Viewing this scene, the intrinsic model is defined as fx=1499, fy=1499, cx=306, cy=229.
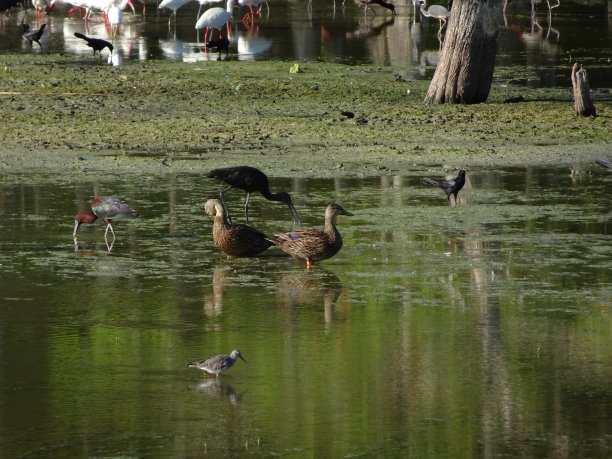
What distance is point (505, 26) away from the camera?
3681 cm

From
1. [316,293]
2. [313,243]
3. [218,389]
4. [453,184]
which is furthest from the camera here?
[453,184]

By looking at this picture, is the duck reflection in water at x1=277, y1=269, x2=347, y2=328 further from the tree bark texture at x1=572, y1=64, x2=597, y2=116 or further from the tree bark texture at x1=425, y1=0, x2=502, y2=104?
the tree bark texture at x1=425, y1=0, x2=502, y2=104

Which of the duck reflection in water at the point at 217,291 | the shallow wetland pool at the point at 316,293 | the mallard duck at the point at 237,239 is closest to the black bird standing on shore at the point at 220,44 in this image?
the shallow wetland pool at the point at 316,293

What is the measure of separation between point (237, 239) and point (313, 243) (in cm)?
64

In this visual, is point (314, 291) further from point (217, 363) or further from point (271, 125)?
point (271, 125)

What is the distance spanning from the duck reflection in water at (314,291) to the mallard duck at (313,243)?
13 centimetres

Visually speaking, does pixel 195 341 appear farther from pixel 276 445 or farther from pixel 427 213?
pixel 427 213

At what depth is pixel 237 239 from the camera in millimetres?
11227

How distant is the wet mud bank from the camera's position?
52.7ft

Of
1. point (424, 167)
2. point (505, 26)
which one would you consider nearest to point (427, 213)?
point (424, 167)

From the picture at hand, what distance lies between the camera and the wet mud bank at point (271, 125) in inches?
633

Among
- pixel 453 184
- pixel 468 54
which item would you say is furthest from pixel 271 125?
pixel 453 184

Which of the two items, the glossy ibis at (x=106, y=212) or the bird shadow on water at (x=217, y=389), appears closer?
the bird shadow on water at (x=217, y=389)

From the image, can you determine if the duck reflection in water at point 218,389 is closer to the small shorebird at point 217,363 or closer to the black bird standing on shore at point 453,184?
the small shorebird at point 217,363
